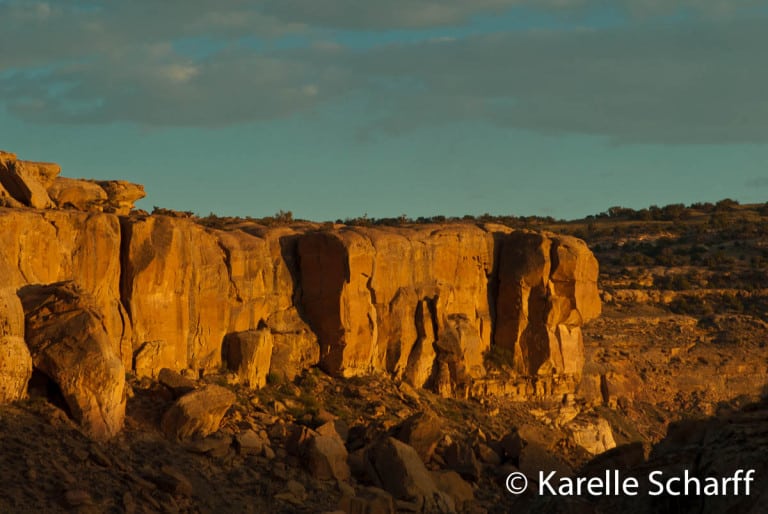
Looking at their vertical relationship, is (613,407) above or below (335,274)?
below

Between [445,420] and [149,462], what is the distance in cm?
1365

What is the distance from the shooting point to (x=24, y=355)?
27.2 metres

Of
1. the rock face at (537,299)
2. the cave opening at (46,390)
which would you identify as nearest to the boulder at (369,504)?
the cave opening at (46,390)

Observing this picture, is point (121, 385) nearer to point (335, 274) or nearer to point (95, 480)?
point (95, 480)

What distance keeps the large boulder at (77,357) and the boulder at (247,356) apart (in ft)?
28.0

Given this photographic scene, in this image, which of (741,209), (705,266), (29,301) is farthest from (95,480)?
(741,209)

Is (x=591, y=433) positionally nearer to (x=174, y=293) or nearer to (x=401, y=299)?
(x=401, y=299)

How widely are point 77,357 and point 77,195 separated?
1072cm

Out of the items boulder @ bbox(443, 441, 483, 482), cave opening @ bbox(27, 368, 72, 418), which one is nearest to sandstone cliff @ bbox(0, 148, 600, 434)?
cave opening @ bbox(27, 368, 72, 418)

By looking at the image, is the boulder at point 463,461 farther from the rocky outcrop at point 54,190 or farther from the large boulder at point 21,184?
the large boulder at point 21,184

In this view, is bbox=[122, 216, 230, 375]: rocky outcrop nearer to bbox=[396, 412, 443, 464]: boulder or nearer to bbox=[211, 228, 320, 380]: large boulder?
bbox=[211, 228, 320, 380]: large boulder

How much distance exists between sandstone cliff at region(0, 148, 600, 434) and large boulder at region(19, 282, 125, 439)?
0.37ft
